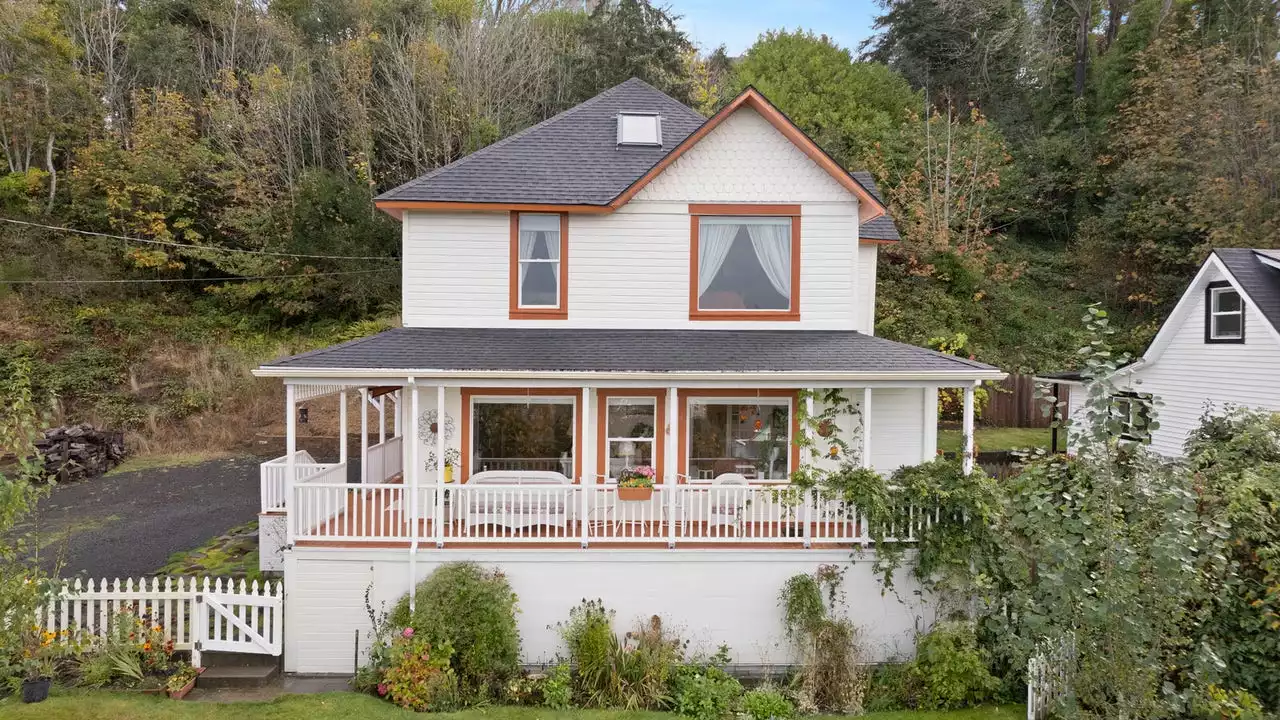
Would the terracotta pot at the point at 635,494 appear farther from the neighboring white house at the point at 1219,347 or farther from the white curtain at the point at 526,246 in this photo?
the neighboring white house at the point at 1219,347

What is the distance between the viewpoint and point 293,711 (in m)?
8.27

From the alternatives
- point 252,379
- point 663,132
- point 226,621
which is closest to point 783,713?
point 226,621

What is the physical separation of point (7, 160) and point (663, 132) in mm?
27557

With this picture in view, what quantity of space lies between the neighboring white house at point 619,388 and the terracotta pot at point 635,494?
27cm

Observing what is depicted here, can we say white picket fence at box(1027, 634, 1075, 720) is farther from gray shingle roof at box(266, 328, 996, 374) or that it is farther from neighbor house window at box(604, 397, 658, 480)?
neighbor house window at box(604, 397, 658, 480)

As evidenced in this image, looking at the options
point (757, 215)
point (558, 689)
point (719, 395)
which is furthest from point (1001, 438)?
point (558, 689)

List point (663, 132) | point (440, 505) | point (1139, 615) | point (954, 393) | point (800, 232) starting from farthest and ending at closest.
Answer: point (954, 393) → point (663, 132) → point (800, 232) → point (440, 505) → point (1139, 615)

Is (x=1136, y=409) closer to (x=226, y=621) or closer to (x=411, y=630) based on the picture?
(x=411, y=630)

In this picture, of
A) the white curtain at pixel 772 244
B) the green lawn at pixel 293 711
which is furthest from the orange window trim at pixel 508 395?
the white curtain at pixel 772 244

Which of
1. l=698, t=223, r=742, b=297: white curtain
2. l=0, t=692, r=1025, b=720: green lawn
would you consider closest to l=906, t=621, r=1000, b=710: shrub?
l=0, t=692, r=1025, b=720: green lawn

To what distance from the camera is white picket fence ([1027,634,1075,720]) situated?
7895 millimetres

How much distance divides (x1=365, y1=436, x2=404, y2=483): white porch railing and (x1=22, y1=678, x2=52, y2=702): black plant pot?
545cm

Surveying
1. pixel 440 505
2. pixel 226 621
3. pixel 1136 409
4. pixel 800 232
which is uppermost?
pixel 800 232

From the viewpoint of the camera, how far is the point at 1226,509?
7566 millimetres
